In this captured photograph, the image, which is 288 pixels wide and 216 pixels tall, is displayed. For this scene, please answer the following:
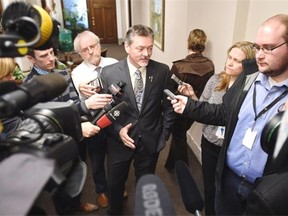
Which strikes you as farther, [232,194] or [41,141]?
[232,194]

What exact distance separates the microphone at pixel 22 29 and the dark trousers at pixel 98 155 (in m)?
1.40

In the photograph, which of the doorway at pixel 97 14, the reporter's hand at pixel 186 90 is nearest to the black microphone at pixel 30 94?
the reporter's hand at pixel 186 90

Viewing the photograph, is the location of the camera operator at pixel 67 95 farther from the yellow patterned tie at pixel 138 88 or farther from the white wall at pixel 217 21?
the white wall at pixel 217 21

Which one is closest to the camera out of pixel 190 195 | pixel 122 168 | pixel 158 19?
pixel 190 195

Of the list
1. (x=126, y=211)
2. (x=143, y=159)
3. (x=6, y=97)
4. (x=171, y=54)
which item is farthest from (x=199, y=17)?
(x=6, y=97)

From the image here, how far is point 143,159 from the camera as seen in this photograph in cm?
184

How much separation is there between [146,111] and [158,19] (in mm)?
2825

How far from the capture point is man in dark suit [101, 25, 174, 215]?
5.38 feet

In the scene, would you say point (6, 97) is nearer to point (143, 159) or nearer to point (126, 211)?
point (143, 159)

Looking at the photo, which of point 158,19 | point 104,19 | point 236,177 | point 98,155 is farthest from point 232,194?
point 104,19

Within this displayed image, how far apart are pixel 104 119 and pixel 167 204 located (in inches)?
42.1

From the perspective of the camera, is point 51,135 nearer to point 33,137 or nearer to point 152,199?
point 33,137

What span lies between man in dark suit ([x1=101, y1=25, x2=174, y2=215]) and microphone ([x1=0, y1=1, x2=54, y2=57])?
3.26 ft

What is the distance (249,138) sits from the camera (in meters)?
1.23
